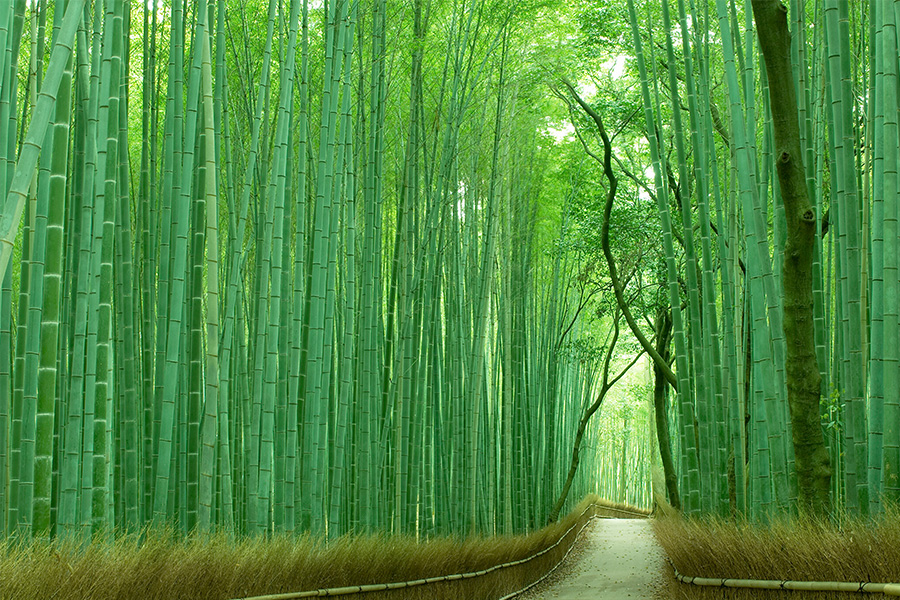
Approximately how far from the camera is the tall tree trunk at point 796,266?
2.77 m

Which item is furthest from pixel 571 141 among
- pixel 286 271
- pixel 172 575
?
pixel 172 575

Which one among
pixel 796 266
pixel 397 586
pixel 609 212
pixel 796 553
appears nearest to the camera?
pixel 796 553

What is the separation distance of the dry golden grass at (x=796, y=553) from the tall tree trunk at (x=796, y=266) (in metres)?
0.22

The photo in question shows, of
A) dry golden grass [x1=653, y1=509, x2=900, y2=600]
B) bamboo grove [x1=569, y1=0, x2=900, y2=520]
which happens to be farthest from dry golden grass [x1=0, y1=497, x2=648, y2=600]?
bamboo grove [x1=569, y1=0, x2=900, y2=520]

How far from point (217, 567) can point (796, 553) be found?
177cm

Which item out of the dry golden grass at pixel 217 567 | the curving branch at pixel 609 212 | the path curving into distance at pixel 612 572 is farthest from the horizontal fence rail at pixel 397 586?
the curving branch at pixel 609 212

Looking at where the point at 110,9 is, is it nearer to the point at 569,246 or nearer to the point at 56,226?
the point at 56,226

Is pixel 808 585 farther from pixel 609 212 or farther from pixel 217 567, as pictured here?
pixel 609 212

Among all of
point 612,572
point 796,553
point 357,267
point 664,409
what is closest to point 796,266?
point 796,553

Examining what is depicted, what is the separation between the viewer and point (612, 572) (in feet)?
23.2

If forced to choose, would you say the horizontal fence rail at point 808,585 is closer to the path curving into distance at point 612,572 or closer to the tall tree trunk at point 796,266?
the tall tree trunk at point 796,266

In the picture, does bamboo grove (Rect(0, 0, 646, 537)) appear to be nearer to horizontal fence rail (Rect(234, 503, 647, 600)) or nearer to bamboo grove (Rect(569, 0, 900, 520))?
horizontal fence rail (Rect(234, 503, 647, 600))

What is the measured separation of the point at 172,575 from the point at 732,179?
139 inches

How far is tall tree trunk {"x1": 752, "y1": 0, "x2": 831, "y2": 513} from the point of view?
277 centimetres
